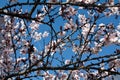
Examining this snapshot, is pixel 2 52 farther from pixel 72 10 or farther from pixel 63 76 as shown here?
pixel 72 10

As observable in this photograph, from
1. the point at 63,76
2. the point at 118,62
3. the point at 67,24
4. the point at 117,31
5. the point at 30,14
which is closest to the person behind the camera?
the point at 30,14

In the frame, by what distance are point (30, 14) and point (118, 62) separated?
143 inches

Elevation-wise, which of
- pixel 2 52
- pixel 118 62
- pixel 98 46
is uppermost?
pixel 2 52

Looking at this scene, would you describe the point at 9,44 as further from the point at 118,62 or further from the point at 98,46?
the point at 118,62

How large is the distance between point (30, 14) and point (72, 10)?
13.3 ft

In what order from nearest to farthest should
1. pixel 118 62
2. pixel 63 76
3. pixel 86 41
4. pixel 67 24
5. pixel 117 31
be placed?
1. pixel 86 41
2. pixel 118 62
3. pixel 117 31
4. pixel 67 24
5. pixel 63 76

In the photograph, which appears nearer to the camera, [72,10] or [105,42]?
[105,42]

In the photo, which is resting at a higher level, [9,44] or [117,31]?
[9,44]

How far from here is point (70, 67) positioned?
4.62 meters

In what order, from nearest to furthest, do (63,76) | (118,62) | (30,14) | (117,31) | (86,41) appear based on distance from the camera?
(30,14)
(86,41)
(118,62)
(117,31)
(63,76)

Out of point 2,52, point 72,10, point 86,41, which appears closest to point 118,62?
point 86,41

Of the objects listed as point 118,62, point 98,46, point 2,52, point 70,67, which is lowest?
point 70,67

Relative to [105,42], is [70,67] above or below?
below

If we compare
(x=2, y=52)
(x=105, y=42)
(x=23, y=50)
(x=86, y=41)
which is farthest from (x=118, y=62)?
(x=2, y=52)
